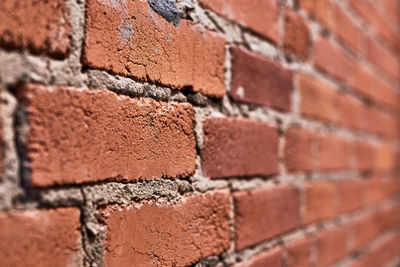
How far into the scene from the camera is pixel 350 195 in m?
1.07

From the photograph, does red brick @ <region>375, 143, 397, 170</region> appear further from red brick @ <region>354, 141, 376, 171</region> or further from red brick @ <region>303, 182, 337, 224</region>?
red brick @ <region>303, 182, 337, 224</region>

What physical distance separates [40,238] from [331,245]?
76 centimetres

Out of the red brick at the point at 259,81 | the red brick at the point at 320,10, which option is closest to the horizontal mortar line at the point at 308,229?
the red brick at the point at 259,81

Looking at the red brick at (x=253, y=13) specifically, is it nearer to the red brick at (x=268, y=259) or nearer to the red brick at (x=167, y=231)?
the red brick at (x=167, y=231)

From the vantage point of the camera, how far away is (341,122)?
1025 millimetres

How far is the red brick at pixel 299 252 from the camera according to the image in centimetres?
74

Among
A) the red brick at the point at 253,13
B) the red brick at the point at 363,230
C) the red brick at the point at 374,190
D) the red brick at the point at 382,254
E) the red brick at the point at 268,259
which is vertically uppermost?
the red brick at the point at 253,13

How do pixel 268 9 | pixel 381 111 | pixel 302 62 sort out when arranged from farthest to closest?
pixel 381 111 < pixel 302 62 < pixel 268 9

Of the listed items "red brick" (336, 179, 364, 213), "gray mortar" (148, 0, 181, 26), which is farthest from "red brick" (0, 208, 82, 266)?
"red brick" (336, 179, 364, 213)

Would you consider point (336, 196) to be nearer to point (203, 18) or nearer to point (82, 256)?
point (203, 18)

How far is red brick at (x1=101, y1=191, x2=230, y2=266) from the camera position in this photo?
1.35 ft

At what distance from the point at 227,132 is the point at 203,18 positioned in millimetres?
161

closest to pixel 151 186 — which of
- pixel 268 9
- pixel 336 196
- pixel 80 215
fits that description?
pixel 80 215

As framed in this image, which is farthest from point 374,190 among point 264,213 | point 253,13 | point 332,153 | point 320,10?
point 253,13
